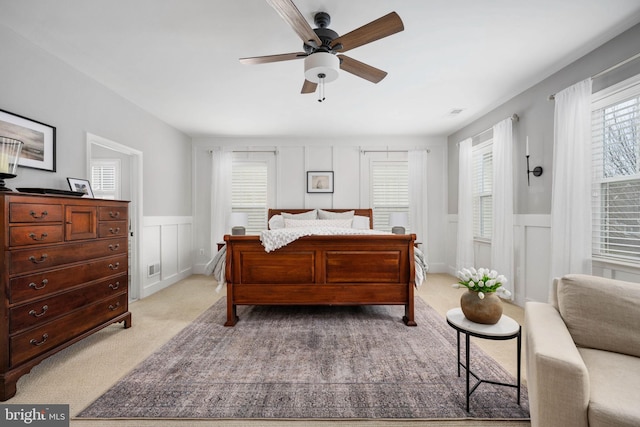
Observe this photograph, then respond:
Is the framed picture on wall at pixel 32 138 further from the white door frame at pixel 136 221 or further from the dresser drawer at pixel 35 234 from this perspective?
the white door frame at pixel 136 221

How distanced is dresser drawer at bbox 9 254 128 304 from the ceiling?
78.2 inches

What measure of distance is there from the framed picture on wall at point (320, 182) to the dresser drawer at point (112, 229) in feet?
10.7

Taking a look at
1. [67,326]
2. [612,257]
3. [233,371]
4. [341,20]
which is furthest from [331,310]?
[341,20]

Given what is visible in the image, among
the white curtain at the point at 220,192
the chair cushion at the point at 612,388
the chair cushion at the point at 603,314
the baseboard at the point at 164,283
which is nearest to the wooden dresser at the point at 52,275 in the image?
the baseboard at the point at 164,283

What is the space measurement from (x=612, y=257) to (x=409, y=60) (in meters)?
2.60

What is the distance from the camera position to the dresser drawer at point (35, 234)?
181cm

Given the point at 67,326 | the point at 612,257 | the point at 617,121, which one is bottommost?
the point at 67,326

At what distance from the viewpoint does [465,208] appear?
4570mm

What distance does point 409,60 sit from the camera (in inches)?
108

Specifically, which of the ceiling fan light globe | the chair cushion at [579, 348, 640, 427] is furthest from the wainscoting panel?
the chair cushion at [579, 348, 640, 427]

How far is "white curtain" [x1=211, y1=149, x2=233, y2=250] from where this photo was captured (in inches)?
211

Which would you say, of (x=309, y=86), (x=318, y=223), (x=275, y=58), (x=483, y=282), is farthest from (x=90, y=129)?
(x=483, y=282)

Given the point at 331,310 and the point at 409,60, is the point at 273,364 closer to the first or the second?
the point at 331,310

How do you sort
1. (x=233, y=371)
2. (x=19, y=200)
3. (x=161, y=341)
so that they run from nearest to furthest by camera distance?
Answer: (x=19, y=200), (x=233, y=371), (x=161, y=341)
